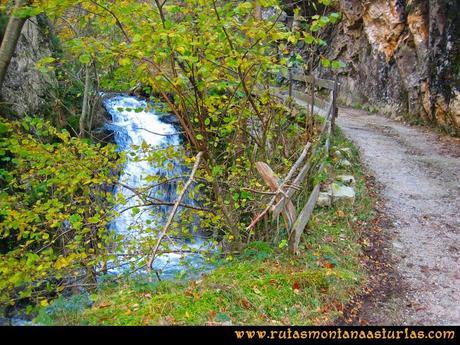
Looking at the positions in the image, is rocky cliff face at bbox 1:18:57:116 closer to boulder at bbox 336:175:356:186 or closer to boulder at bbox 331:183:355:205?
boulder at bbox 331:183:355:205

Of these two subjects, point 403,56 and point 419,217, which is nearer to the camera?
point 419,217

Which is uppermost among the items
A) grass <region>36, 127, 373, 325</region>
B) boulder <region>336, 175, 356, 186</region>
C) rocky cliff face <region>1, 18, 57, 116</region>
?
rocky cliff face <region>1, 18, 57, 116</region>

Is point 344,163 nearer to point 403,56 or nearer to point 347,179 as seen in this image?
point 347,179

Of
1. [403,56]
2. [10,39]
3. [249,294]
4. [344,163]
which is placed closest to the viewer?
[10,39]

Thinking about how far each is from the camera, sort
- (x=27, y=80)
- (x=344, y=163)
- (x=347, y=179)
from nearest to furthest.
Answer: (x=347, y=179)
(x=344, y=163)
(x=27, y=80)

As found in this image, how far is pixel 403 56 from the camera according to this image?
14.2 metres

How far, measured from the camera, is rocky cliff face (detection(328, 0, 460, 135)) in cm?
1079

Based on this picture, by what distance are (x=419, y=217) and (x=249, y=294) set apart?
382 cm

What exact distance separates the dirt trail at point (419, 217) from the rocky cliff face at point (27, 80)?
837 centimetres

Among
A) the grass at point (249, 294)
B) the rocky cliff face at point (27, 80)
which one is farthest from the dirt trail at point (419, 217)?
the rocky cliff face at point (27, 80)

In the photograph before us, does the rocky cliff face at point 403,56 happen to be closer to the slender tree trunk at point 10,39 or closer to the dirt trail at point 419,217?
the dirt trail at point 419,217

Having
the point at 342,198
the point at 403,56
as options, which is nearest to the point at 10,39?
the point at 342,198

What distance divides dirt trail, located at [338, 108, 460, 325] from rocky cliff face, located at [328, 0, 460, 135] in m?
1.31

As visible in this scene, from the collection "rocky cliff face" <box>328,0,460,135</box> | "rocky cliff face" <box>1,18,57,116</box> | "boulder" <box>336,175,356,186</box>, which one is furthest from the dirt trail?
"rocky cliff face" <box>1,18,57,116</box>
